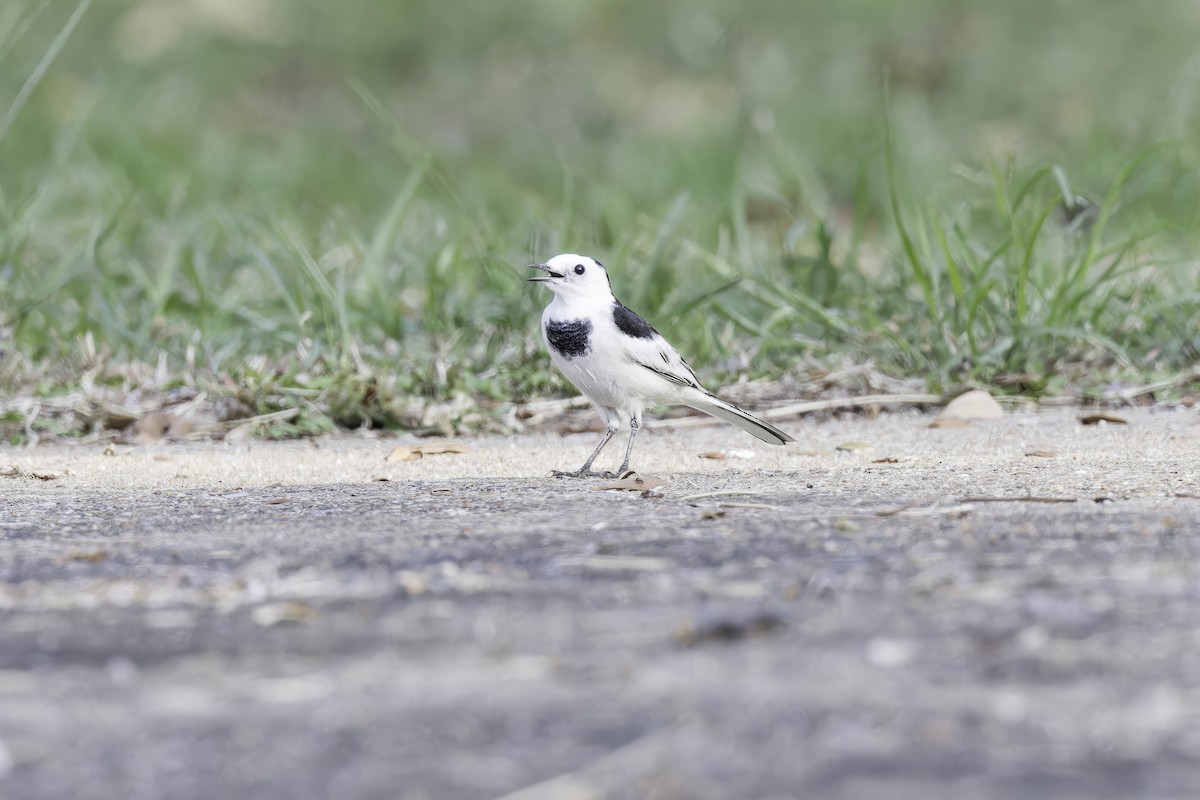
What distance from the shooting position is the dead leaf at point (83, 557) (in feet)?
6.73

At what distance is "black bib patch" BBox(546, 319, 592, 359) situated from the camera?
11.4 ft

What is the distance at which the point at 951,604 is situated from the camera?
1.68 metres

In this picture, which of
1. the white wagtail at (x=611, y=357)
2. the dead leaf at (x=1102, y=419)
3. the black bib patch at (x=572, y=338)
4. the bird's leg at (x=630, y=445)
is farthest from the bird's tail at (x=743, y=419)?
the dead leaf at (x=1102, y=419)

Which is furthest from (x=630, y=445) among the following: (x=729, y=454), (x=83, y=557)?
(x=83, y=557)

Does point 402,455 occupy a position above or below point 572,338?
below

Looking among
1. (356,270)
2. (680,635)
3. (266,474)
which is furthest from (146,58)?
(680,635)

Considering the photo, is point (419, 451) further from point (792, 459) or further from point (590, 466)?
point (792, 459)

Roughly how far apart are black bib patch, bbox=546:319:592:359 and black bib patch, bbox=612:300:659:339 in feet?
0.26

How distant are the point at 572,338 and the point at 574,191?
382cm

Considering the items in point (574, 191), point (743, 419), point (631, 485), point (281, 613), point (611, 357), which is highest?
point (574, 191)

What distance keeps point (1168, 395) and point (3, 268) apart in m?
3.53

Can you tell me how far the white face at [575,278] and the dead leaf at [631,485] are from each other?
82 centimetres

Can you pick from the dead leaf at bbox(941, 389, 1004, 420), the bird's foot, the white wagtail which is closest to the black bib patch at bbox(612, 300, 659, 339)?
the white wagtail

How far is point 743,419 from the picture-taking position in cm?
358
